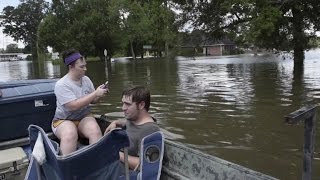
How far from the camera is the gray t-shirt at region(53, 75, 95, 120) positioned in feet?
16.5

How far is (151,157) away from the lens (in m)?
4.27

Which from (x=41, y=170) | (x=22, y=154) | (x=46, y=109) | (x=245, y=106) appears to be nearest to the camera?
(x=41, y=170)

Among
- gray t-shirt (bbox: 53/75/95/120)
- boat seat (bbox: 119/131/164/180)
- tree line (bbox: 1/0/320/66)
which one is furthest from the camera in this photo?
tree line (bbox: 1/0/320/66)

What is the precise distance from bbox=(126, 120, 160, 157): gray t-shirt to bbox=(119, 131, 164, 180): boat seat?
19 centimetres

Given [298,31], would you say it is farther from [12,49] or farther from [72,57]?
[12,49]

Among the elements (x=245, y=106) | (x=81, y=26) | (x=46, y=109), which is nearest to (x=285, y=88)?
(x=245, y=106)

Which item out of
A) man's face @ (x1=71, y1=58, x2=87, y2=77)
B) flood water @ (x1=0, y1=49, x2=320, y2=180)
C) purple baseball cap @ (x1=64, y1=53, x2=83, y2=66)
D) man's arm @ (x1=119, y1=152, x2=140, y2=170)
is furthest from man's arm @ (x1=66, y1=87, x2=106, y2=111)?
flood water @ (x1=0, y1=49, x2=320, y2=180)

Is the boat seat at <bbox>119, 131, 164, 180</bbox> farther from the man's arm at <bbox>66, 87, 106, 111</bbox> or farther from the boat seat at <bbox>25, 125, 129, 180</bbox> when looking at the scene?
the man's arm at <bbox>66, 87, 106, 111</bbox>

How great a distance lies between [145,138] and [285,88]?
44.3 feet

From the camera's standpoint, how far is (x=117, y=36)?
65.5m

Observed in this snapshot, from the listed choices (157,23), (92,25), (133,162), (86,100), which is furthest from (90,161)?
(92,25)

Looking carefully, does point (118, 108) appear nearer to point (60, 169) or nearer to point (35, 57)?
point (60, 169)

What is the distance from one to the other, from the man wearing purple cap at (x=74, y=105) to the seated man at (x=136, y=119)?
1.61ft

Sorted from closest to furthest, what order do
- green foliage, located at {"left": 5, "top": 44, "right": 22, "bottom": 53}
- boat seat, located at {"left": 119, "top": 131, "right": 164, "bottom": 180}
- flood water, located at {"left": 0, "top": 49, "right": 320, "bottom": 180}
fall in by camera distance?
boat seat, located at {"left": 119, "top": 131, "right": 164, "bottom": 180}
flood water, located at {"left": 0, "top": 49, "right": 320, "bottom": 180}
green foliage, located at {"left": 5, "top": 44, "right": 22, "bottom": 53}
